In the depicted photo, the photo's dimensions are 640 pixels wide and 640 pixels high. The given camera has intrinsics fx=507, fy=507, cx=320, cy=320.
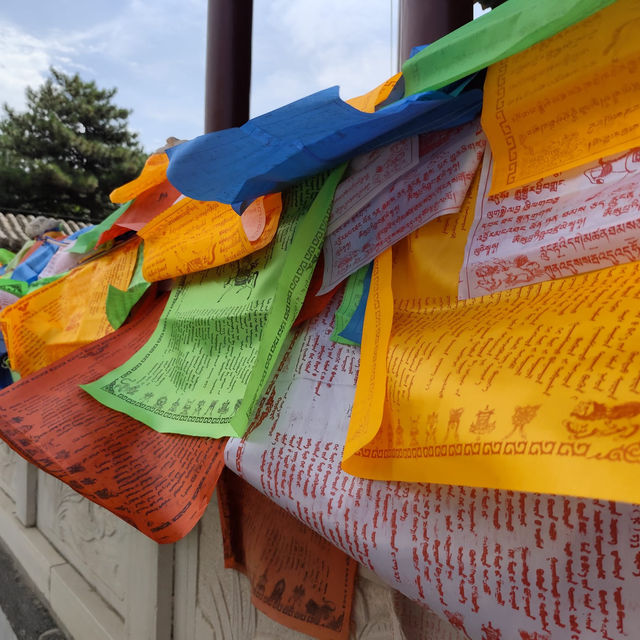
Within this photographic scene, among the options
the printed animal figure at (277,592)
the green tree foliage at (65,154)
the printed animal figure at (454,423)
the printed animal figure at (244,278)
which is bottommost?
the printed animal figure at (277,592)

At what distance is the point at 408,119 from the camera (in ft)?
1.35

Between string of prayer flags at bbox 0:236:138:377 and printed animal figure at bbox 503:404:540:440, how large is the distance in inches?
25.3

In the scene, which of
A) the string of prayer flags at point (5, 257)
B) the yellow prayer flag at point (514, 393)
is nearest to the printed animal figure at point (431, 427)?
the yellow prayer flag at point (514, 393)

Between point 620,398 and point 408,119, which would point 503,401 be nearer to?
point 620,398

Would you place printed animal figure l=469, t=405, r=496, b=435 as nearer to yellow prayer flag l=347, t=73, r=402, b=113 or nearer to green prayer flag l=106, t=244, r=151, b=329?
yellow prayer flag l=347, t=73, r=402, b=113

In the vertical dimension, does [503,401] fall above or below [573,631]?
above

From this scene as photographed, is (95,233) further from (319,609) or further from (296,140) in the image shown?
(319,609)

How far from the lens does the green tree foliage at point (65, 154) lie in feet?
29.8

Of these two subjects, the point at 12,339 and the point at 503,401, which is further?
the point at 12,339

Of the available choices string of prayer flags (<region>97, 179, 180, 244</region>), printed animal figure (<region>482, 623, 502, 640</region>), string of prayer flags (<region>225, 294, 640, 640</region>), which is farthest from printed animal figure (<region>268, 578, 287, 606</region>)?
string of prayer flags (<region>97, 179, 180, 244</region>)

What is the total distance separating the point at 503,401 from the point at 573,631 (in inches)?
4.5

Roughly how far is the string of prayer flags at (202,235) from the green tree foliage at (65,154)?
29.2 feet

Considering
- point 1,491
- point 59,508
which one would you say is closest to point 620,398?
point 59,508

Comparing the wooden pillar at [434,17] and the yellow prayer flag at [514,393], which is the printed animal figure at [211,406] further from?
the wooden pillar at [434,17]
